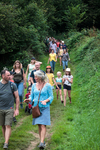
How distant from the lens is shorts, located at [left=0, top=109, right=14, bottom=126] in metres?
5.03

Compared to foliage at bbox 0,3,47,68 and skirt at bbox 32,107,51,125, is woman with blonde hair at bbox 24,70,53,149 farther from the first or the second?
foliage at bbox 0,3,47,68

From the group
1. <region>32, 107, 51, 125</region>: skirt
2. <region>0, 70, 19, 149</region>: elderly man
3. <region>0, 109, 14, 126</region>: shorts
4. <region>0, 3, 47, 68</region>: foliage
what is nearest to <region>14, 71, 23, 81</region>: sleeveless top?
<region>0, 70, 19, 149</region>: elderly man

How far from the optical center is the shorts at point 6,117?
5.03 metres

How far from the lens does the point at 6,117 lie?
5.06 m

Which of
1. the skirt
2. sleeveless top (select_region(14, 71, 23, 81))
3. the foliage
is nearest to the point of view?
the skirt

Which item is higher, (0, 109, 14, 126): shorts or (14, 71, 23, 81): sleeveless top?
(14, 71, 23, 81): sleeveless top

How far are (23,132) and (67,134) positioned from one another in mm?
1368

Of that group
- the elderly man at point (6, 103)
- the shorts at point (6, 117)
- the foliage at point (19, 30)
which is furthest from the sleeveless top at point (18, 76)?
the foliage at point (19, 30)

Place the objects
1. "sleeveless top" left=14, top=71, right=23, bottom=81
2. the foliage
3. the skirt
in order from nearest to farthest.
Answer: the skirt → "sleeveless top" left=14, top=71, right=23, bottom=81 → the foliage

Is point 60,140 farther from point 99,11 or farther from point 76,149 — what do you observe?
point 99,11

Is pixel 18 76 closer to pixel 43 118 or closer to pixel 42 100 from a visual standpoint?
pixel 42 100

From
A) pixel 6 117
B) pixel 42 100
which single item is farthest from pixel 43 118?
pixel 6 117

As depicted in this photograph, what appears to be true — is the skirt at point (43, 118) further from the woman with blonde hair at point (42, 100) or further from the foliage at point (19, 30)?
the foliage at point (19, 30)

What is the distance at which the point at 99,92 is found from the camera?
884cm
